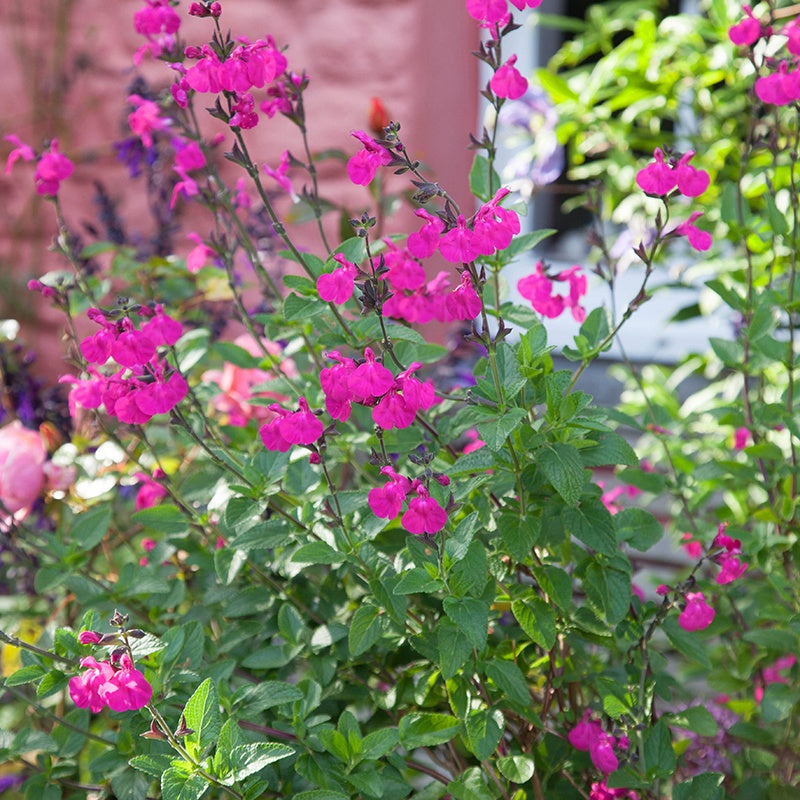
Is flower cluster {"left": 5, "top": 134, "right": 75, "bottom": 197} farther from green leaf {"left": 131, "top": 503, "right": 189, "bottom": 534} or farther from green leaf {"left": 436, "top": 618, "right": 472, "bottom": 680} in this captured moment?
green leaf {"left": 436, "top": 618, "right": 472, "bottom": 680}

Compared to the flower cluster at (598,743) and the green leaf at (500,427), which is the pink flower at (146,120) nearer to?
the green leaf at (500,427)

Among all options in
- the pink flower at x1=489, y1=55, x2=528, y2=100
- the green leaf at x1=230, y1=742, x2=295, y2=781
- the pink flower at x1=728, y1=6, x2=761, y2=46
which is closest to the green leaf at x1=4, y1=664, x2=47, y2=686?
the green leaf at x1=230, y1=742, x2=295, y2=781

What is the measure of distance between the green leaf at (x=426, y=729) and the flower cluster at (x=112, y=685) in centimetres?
25

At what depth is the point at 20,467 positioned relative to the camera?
45.9 inches

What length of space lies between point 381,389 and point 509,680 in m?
0.32

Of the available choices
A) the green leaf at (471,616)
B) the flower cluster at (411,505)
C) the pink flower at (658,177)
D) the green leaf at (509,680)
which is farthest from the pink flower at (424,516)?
the pink flower at (658,177)

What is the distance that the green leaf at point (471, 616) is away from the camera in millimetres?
809

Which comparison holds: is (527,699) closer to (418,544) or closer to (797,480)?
(418,544)

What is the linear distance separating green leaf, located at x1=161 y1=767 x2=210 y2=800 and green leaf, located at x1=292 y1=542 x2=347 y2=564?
21 cm

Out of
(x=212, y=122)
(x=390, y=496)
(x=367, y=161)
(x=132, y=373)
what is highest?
(x=212, y=122)

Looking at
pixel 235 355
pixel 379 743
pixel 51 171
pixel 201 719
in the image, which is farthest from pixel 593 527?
pixel 51 171

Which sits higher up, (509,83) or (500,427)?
(509,83)

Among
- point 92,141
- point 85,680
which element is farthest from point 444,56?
point 85,680

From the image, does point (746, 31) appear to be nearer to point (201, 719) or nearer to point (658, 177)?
point (658, 177)
